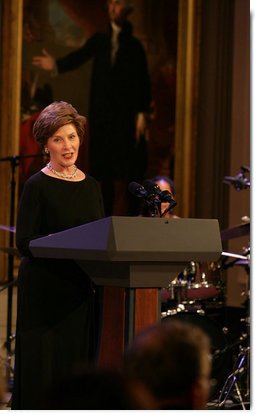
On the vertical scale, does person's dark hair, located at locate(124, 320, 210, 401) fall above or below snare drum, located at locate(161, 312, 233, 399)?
above

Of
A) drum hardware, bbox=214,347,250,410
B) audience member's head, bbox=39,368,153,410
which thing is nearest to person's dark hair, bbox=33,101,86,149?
audience member's head, bbox=39,368,153,410

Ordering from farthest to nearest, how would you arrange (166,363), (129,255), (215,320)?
(215,320), (129,255), (166,363)

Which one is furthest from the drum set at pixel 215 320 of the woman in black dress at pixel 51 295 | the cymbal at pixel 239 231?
the woman in black dress at pixel 51 295

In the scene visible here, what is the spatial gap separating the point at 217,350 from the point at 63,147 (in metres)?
2.78

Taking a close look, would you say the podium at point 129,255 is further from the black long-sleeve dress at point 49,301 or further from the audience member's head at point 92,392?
the audience member's head at point 92,392

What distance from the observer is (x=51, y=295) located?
3730 millimetres

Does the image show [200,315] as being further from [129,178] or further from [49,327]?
[129,178]

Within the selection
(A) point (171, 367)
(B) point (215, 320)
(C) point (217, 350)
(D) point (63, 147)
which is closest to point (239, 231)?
(B) point (215, 320)

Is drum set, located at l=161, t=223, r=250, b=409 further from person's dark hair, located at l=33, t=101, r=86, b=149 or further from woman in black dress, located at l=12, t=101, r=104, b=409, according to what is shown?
person's dark hair, located at l=33, t=101, r=86, b=149

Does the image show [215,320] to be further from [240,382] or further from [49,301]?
[49,301]

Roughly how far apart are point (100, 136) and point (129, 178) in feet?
1.96

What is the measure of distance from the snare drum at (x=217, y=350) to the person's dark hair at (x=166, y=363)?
13.9ft

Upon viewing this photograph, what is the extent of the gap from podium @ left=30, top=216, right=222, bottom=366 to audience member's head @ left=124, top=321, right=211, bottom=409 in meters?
1.42

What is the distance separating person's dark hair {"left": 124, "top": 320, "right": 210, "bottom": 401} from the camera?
5.32 ft
